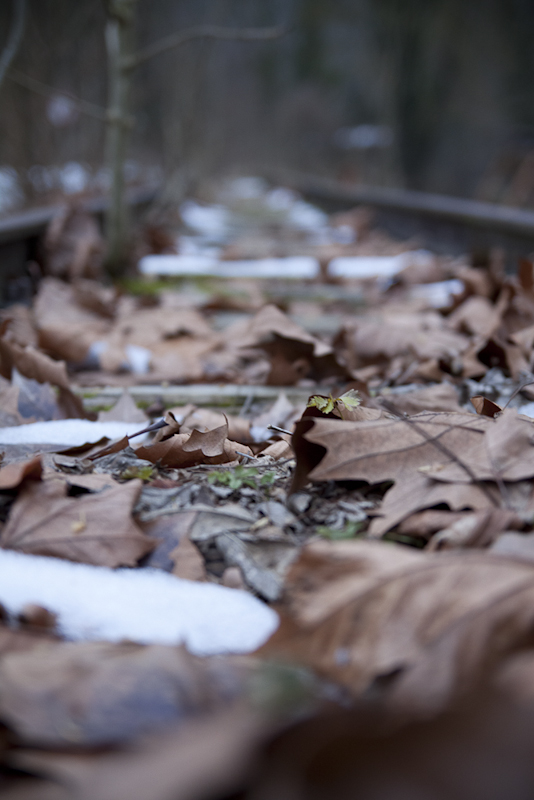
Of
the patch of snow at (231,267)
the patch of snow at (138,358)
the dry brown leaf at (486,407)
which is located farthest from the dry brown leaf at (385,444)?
the patch of snow at (231,267)

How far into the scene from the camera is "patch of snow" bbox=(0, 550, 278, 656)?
2.68 ft

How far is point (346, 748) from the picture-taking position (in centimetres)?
48

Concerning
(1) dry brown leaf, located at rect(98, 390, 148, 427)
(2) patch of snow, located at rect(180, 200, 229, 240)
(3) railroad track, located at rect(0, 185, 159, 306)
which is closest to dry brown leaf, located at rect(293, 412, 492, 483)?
(1) dry brown leaf, located at rect(98, 390, 148, 427)

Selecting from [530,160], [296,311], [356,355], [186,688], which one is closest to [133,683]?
[186,688]

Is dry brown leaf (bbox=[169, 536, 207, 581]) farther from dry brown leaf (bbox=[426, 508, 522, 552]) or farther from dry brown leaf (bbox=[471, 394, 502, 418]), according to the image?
dry brown leaf (bbox=[471, 394, 502, 418])

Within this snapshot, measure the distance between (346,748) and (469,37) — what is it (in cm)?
1788

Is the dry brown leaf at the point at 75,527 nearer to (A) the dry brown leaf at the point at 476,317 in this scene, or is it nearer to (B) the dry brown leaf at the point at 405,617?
(B) the dry brown leaf at the point at 405,617

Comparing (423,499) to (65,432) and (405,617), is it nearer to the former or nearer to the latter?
(405,617)

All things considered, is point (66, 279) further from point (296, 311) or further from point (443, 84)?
point (443, 84)

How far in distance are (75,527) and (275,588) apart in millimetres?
323

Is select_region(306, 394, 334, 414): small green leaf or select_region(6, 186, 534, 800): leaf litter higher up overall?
select_region(306, 394, 334, 414): small green leaf

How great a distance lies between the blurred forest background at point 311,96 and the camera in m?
5.91

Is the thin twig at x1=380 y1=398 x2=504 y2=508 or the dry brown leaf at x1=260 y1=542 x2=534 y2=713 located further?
the thin twig at x1=380 y1=398 x2=504 y2=508

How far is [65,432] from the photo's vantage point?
1465 mm
